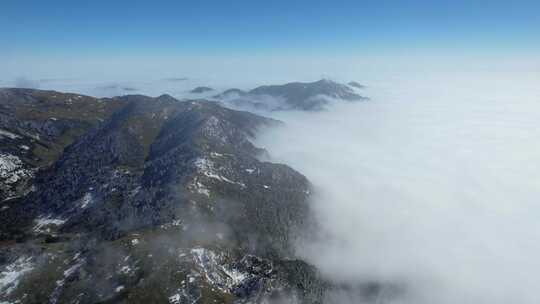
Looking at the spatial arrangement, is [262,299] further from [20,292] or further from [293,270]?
[20,292]

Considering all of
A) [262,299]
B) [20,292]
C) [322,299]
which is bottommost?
[322,299]

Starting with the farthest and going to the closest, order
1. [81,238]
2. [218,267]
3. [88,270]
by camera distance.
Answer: [81,238] < [218,267] < [88,270]

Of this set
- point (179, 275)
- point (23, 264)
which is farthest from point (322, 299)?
point (23, 264)

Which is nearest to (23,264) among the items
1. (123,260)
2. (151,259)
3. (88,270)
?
(88,270)

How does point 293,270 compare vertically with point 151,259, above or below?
below

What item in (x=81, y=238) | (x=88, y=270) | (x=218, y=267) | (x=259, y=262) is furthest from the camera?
(x=81, y=238)

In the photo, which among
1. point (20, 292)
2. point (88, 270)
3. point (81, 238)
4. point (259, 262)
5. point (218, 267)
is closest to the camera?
point (20, 292)

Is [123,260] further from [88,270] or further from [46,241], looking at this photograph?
[46,241]

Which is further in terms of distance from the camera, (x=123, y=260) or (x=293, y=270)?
(x=293, y=270)

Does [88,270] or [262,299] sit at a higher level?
[88,270]
